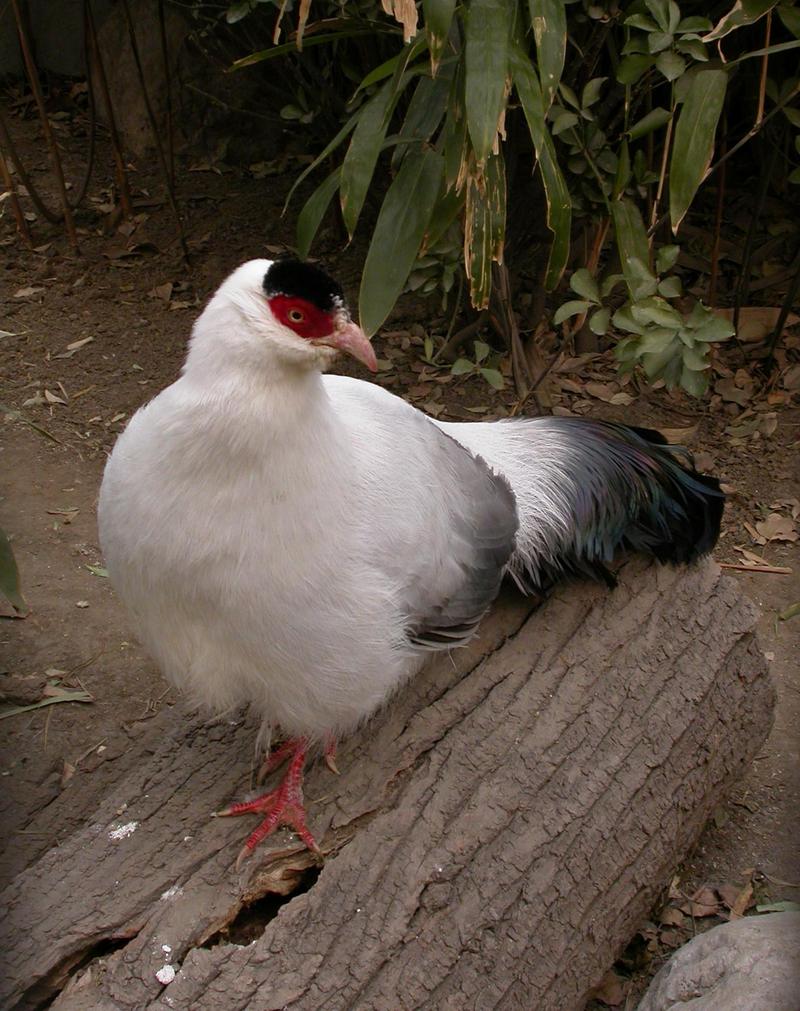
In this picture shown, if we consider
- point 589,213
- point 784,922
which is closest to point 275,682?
point 784,922

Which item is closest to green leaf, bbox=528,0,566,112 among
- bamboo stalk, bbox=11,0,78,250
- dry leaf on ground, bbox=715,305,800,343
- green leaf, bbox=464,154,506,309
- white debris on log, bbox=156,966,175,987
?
green leaf, bbox=464,154,506,309

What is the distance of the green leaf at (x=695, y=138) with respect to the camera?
345 cm

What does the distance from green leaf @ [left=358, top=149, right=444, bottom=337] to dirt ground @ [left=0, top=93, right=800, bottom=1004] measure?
1197 millimetres

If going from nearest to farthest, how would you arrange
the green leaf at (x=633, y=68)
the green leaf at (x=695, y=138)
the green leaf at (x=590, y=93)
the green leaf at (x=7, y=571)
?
the green leaf at (x=7, y=571) → the green leaf at (x=695, y=138) → the green leaf at (x=633, y=68) → the green leaf at (x=590, y=93)

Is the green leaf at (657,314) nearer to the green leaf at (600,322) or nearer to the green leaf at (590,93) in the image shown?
the green leaf at (600,322)

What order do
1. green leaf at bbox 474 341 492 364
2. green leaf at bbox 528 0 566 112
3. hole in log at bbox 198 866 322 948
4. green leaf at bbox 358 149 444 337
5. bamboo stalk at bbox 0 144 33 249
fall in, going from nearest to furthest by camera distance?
hole in log at bbox 198 866 322 948
green leaf at bbox 528 0 566 112
green leaf at bbox 358 149 444 337
green leaf at bbox 474 341 492 364
bamboo stalk at bbox 0 144 33 249

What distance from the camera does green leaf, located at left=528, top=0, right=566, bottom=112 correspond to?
3176 millimetres

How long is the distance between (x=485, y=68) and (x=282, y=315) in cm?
127

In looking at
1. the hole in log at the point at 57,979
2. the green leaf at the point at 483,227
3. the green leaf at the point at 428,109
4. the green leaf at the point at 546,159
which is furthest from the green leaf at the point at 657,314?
the hole in log at the point at 57,979

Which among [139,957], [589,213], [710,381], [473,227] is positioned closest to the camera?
[139,957]

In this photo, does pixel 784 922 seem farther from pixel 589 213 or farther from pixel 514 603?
pixel 589 213

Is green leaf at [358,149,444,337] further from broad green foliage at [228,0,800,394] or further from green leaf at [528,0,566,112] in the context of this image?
green leaf at [528,0,566,112]

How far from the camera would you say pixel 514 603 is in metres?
3.08

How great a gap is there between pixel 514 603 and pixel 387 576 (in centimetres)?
62
